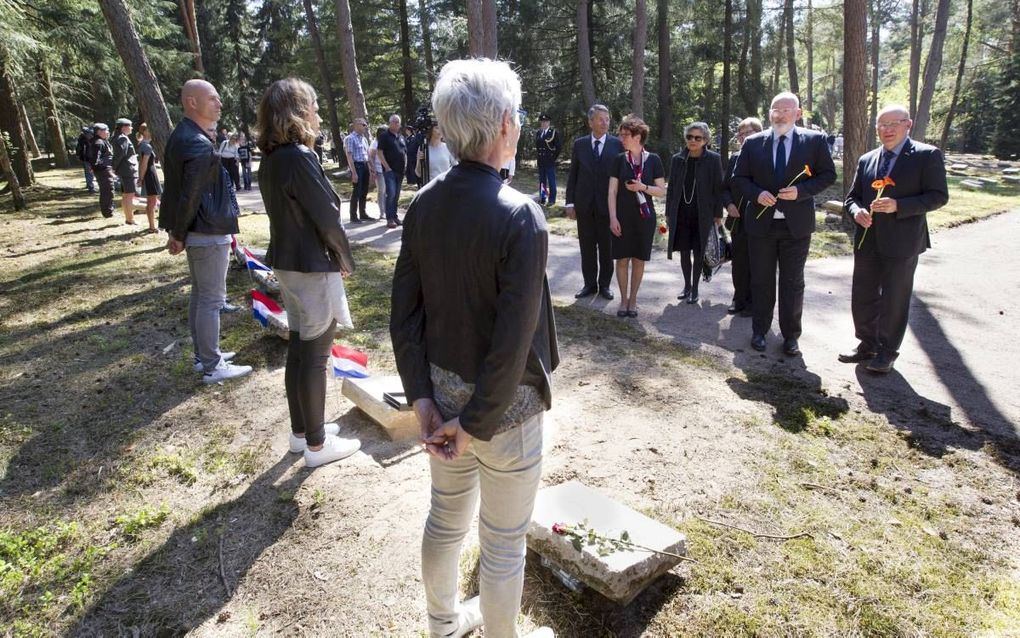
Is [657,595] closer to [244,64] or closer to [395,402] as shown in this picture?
[395,402]

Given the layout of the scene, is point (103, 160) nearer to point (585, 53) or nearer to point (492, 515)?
point (492, 515)

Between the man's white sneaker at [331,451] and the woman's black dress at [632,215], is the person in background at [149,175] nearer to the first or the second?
the woman's black dress at [632,215]

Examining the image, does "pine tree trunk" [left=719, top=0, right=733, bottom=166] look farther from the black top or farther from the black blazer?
the black blazer

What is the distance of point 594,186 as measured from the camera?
22.1 ft

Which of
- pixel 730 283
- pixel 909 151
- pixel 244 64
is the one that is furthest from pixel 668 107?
pixel 244 64

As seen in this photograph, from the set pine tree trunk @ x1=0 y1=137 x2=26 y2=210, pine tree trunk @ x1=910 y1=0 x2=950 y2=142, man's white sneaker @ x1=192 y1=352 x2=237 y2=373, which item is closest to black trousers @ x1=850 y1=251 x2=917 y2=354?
man's white sneaker @ x1=192 y1=352 x2=237 y2=373

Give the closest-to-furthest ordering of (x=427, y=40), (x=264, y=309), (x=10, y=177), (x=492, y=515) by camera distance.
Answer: (x=492, y=515)
(x=264, y=309)
(x=10, y=177)
(x=427, y=40)

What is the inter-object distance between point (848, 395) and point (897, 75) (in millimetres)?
62781

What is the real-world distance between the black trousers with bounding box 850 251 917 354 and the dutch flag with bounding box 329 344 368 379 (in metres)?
4.15

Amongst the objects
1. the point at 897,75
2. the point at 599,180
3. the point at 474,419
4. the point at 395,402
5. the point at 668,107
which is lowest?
the point at 395,402

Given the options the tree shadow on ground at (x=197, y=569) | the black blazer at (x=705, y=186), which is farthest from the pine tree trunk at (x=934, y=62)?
the tree shadow on ground at (x=197, y=569)

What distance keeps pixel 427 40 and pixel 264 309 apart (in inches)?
869

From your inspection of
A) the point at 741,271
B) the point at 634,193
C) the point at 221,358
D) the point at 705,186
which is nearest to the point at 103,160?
the point at 221,358

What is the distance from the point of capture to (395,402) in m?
3.98
